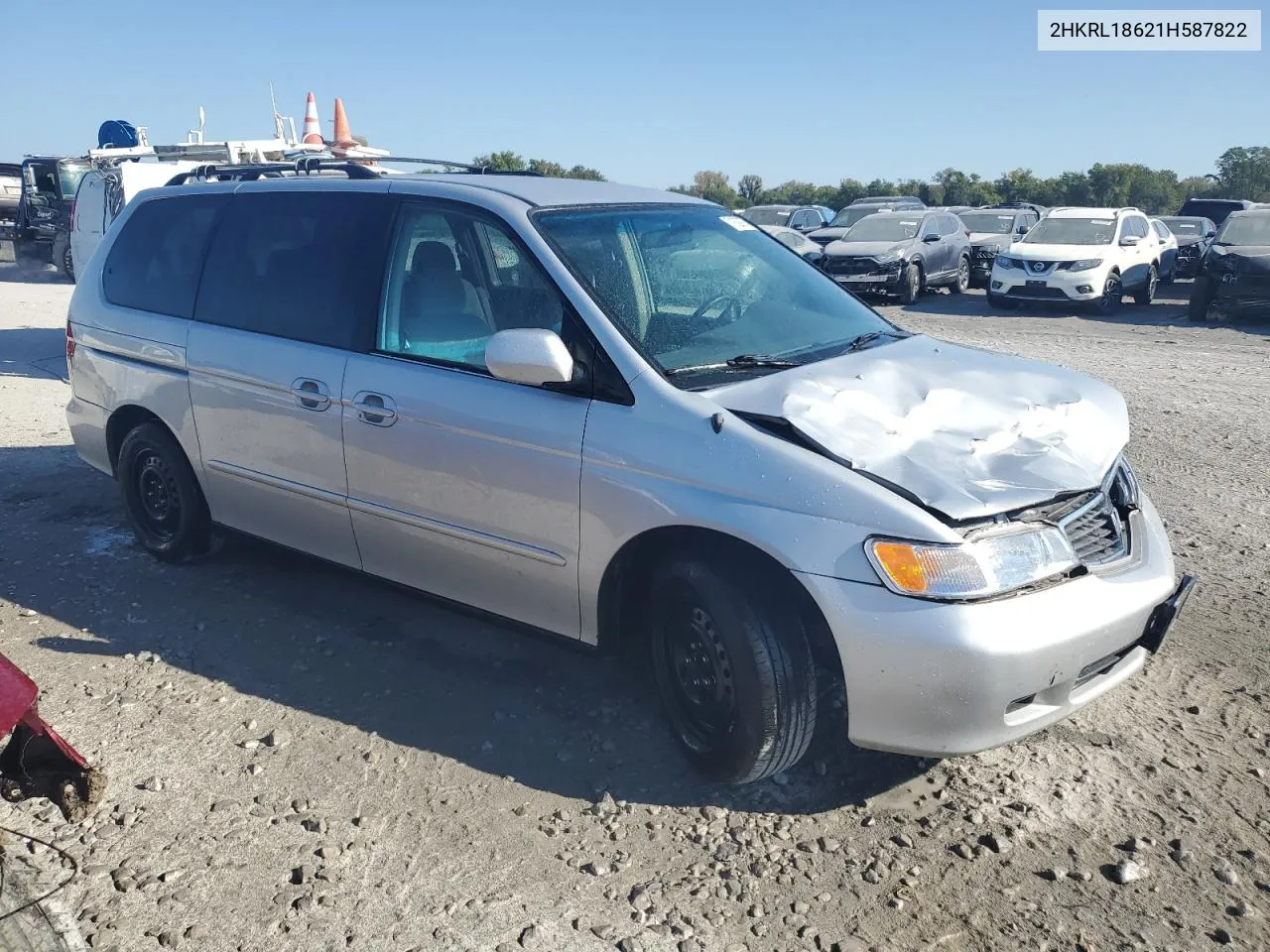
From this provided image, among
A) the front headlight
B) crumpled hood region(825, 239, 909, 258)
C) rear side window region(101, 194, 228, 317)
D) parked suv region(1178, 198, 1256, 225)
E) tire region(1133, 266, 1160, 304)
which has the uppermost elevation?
parked suv region(1178, 198, 1256, 225)

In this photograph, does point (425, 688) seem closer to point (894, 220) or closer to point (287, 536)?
point (287, 536)

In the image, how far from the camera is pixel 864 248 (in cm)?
1812

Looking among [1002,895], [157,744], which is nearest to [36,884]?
[157,744]

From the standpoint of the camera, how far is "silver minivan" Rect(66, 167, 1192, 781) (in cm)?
294

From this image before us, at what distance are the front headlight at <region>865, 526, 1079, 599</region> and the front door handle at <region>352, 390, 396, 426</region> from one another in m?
1.92

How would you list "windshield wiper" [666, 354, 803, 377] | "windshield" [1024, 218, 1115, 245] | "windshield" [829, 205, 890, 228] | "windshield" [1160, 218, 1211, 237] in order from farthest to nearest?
"windshield" [829, 205, 890, 228], "windshield" [1160, 218, 1211, 237], "windshield" [1024, 218, 1115, 245], "windshield wiper" [666, 354, 803, 377]

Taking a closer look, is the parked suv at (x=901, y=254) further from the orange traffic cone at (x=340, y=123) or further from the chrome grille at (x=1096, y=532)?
the chrome grille at (x=1096, y=532)

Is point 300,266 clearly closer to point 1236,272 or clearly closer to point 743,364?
point 743,364

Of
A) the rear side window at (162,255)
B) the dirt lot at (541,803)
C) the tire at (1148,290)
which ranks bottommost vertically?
the dirt lot at (541,803)

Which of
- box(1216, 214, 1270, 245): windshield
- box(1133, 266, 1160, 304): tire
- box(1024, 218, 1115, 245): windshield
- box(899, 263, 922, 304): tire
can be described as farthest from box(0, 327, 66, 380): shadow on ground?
box(1133, 266, 1160, 304): tire

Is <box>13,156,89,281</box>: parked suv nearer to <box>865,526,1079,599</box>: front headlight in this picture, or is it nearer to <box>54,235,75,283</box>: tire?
<box>54,235,75,283</box>: tire

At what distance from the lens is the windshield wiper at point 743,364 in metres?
3.54

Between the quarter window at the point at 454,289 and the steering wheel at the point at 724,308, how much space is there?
58cm

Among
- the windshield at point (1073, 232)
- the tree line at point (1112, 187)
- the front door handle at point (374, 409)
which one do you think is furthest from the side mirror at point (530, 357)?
the tree line at point (1112, 187)
